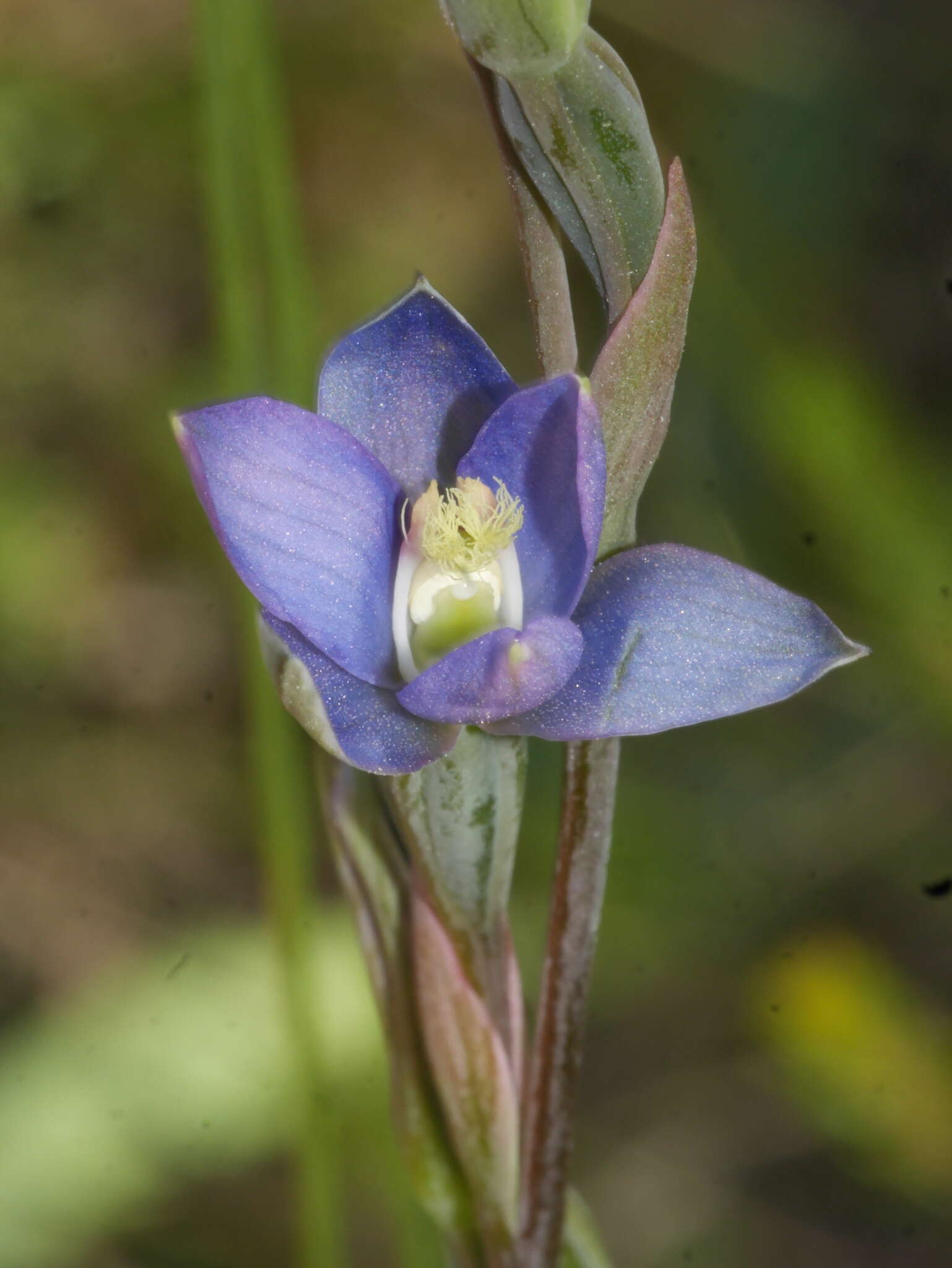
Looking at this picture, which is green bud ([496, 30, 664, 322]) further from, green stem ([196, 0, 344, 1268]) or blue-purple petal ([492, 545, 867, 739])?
green stem ([196, 0, 344, 1268])

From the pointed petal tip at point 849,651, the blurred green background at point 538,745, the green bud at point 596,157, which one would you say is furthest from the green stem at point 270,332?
the pointed petal tip at point 849,651

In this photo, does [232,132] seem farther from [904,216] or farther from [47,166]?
[904,216]

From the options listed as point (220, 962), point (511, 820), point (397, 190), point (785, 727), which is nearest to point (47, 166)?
point (397, 190)

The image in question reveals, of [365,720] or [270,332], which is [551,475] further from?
[270,332]

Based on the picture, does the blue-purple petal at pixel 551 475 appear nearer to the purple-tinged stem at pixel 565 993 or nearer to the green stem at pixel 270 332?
the purple-tinged stem at pixel 565 993

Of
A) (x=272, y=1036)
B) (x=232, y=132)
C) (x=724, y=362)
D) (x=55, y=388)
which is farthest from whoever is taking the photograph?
(x=55, y=388)

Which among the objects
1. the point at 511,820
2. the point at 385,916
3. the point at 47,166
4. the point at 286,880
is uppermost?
the point at 47,166
